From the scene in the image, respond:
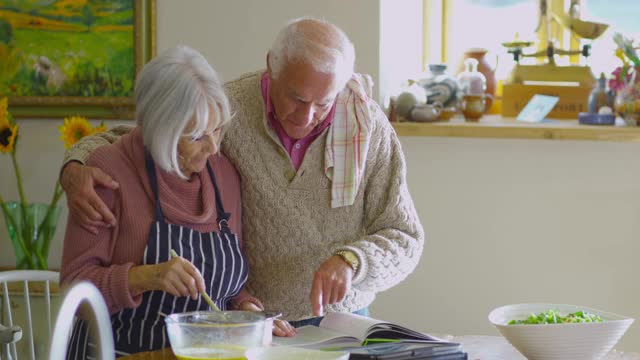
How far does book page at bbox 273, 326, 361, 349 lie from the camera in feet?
5.82

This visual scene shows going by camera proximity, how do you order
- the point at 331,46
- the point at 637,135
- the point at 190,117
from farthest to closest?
the point at 637,135 → the point at 331,46 → the point at 190,117

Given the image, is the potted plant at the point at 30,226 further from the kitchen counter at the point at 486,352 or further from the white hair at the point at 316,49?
the kitchen counter at the point at 486,352

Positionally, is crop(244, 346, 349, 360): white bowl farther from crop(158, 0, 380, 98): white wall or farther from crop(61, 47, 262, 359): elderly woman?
crop(158, 0, 380, 98): white wall

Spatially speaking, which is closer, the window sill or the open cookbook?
the open cookbook

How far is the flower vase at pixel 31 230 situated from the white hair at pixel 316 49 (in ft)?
4.52

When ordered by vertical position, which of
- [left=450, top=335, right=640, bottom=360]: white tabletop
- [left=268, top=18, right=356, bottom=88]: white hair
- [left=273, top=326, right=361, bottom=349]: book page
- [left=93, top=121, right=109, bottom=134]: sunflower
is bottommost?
[left=450, top=335, right=640, bottom=360]: white tabletop

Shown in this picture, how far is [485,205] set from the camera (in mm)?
3100

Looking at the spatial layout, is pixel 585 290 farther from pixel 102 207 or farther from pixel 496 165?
pixel 102 207

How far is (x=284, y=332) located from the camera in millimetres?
1867

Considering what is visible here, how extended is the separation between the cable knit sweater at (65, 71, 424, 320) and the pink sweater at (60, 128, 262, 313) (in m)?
0.13

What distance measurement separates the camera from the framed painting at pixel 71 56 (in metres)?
3.26

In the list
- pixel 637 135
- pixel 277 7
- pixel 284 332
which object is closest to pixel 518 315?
pixel 284 332

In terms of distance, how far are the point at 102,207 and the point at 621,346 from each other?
5.95 feet

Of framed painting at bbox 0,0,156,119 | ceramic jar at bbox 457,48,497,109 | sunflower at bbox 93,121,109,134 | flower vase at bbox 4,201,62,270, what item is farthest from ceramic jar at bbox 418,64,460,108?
flower vase at bbox 4,201,62,270
